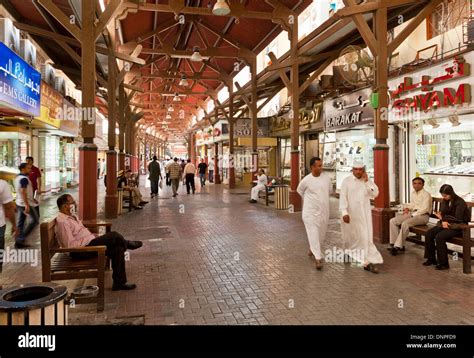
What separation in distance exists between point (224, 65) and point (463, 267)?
1727 centimetres

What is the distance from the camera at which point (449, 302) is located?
448 cm

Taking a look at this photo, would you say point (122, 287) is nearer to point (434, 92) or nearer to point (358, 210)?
point (358, 210)

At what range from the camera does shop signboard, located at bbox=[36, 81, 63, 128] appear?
12.0 meters

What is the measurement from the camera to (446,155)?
9.66 meters

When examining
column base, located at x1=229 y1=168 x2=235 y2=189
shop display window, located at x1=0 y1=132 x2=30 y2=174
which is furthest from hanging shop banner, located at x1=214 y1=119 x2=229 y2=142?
shop display window, located at x1=0 y1=132 x2=30 y2=174

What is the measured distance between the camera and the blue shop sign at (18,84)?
7829 mm

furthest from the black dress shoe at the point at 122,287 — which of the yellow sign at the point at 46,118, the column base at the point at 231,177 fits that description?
the column base at the point at 231,177

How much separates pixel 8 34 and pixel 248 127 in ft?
45.6

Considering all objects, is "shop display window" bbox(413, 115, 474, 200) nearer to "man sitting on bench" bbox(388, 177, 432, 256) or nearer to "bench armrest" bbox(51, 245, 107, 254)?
"man sitting on bench" bbox(388, 177, 432, 256)

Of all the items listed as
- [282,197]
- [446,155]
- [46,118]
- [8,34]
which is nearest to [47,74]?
[46,118]

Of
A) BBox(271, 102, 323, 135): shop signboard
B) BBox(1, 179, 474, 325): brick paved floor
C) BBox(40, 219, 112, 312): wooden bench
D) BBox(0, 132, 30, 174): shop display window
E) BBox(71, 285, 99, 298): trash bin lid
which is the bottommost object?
BBox(1, 179, 474, 325): brick paved floor

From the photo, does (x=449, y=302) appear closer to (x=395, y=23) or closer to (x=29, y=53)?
(x=395, y=23)
